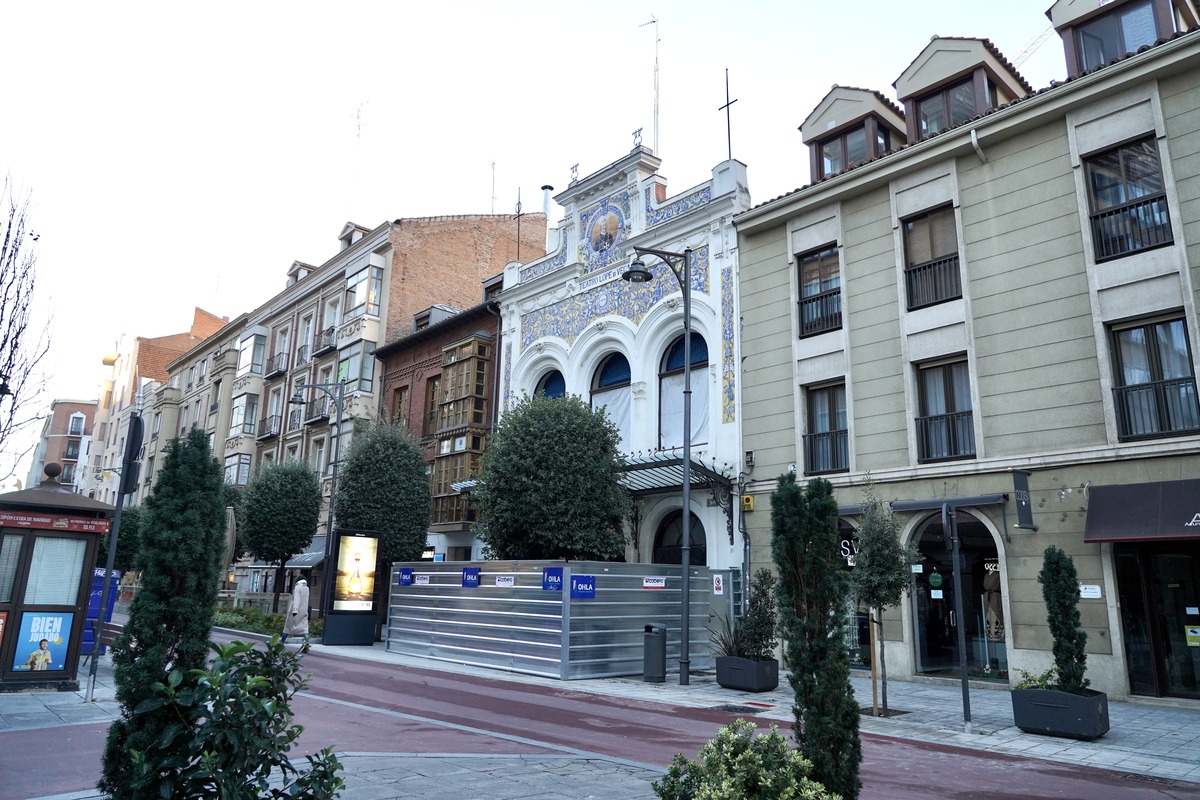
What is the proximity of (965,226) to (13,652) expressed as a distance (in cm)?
1822

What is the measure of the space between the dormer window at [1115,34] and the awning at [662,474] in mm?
11369

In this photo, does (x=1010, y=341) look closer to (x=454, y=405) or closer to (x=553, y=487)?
(x=553, y=487)

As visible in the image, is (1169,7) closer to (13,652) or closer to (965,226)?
(965,226)

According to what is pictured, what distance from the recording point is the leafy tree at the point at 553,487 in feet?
64.2

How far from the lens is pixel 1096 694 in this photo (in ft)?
34.6

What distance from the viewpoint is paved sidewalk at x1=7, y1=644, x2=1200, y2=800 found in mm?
6902

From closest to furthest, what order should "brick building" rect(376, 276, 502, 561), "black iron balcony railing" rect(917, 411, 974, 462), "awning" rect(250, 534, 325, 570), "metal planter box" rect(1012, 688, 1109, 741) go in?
"metal planter box" rect(1012, 688, 1109, 741), "black iron balcony railing" rect(917, 411, 974, 462), "brick building" rect(376, 276, 502, 561), "awning" rect(250, 534, 325, 570)

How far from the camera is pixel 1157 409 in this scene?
1368cm

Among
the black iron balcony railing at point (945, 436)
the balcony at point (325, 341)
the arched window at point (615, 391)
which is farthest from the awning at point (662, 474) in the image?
the balcony at point (325, 341)

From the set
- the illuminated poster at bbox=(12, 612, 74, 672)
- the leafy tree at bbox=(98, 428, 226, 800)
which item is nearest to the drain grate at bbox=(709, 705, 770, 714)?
the leafy tree at bbox=(98, 428, 226, 800)

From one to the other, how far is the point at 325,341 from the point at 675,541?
23268mm

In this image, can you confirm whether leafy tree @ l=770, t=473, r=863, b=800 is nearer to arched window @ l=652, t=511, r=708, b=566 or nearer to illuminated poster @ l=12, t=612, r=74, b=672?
illuminated poster @ l=12, t=612, r=74, b=672

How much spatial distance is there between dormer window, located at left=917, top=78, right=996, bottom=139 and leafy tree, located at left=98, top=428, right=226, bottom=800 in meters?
16.9

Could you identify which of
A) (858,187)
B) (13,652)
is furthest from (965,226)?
(13,652)
